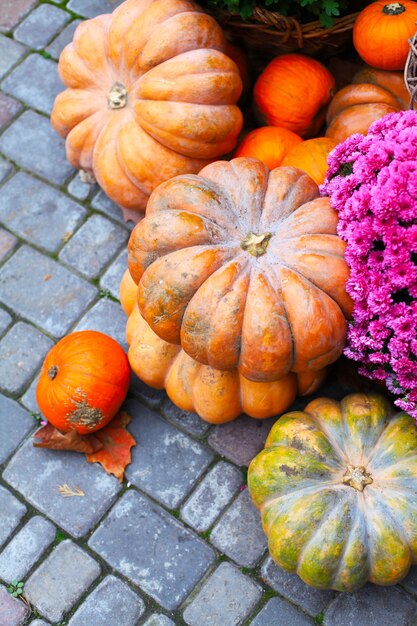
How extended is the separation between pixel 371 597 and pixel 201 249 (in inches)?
57.9

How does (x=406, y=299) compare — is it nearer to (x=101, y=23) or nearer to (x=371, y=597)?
(x=371, y=597)

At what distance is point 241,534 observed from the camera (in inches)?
123

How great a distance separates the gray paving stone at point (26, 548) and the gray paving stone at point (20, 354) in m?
0.64

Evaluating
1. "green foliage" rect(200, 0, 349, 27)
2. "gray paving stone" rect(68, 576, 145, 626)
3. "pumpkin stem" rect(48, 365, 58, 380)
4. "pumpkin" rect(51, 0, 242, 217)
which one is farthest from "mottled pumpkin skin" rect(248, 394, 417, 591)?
"green foliage" rect(200, 0, 349, 27)

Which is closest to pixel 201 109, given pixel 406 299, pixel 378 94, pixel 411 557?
pixel 378 94

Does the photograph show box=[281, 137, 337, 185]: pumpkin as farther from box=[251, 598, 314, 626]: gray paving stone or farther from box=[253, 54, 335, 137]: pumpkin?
box=[251, 598, 314, 626]: gray paving stone

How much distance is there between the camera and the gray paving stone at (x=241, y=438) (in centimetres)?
327

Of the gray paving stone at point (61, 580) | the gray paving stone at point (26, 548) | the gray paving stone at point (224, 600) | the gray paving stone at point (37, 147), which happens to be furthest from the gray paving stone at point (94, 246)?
the gray paving stone at point (224, 600)

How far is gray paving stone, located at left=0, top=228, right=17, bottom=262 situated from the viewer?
3.88m

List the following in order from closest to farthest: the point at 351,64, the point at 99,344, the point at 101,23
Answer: the point at 99,344
the point at 101,23
the point at 351,64

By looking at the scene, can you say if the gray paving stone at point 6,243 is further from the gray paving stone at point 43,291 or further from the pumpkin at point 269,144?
the pumpkin at point 269,144

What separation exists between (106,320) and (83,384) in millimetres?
580

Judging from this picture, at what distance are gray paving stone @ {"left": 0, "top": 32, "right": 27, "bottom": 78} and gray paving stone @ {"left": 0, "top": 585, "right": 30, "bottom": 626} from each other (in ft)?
9.20

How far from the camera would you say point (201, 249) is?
2.75m
